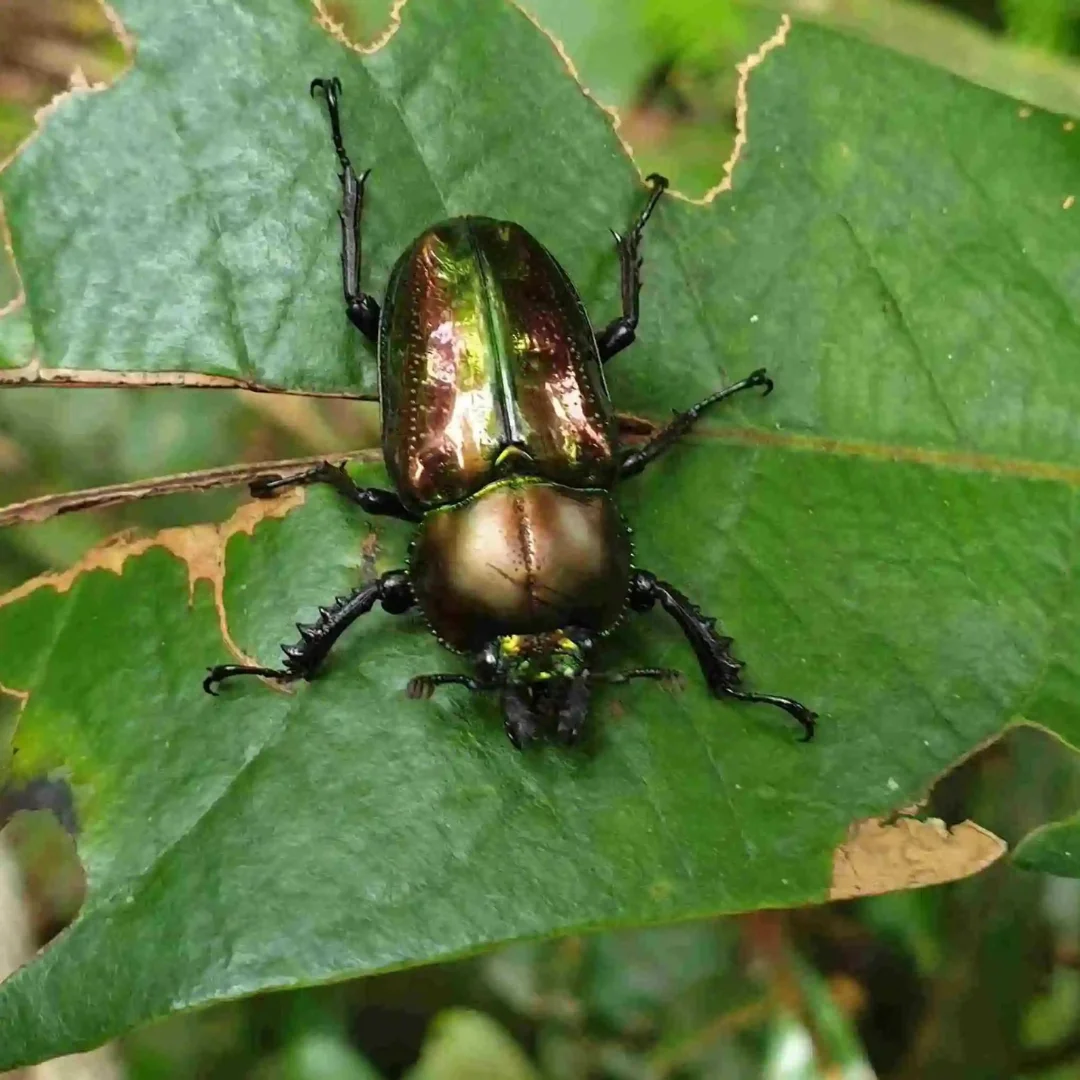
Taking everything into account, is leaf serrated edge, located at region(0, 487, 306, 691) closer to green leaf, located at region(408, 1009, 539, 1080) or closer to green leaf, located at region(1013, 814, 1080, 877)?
green leaf, located at region(1013, 814, 1080, 877)

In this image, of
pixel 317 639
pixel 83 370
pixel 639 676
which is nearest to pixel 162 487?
pixel 83 370

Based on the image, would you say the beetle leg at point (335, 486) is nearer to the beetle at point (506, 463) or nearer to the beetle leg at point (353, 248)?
the beetle at point (506, 463)

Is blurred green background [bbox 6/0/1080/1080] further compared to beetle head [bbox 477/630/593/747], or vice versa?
blurred green background [bbox 6/0/1080/1080]

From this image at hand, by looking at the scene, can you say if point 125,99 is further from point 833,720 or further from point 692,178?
point 833,720

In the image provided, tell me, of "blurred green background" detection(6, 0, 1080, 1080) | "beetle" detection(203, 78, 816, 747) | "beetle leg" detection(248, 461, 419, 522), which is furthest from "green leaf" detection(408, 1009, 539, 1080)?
"beetle leg" detection(248, 461, 419, 522)

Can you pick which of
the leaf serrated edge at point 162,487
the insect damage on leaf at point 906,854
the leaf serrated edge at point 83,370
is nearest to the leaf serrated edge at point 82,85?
the leaf serrated edge at point 83,370

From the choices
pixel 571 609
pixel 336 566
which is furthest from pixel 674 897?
pixel 336 566
